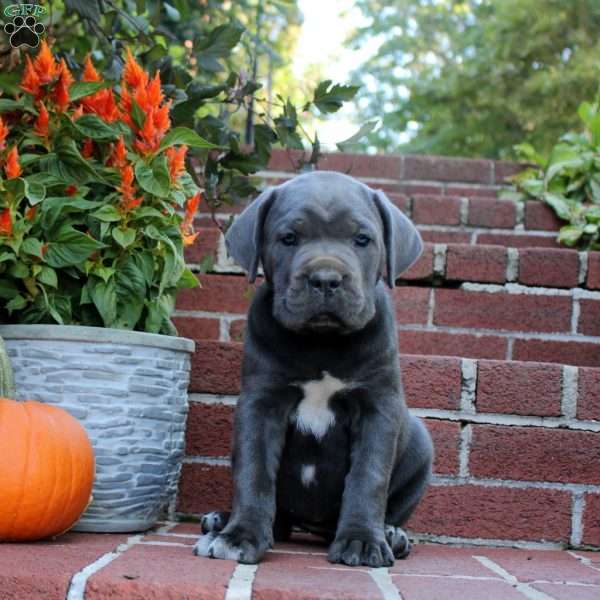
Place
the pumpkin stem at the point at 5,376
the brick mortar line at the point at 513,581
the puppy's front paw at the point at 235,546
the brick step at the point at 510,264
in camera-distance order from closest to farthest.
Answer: the brick mortar line at the point at 513,581 < the puppy's front paw at the point at 235,546 < the pumpkin stem at the point at 5,376 < the brick step at the point at 510,264

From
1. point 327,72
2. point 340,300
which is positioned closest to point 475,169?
point 340,300

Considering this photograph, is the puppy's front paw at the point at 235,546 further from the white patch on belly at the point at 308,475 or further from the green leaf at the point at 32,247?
the green leaf at the point at 32,247

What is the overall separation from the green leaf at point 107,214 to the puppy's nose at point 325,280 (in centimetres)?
67

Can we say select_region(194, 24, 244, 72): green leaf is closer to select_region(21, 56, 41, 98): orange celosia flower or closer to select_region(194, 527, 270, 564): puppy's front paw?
select_region(21, 56, 41, 98): orange celosia flower

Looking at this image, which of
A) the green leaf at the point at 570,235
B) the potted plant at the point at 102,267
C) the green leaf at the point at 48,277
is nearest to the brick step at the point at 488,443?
the potted plant at the point at 102,267

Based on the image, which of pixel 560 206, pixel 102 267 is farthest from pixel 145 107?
pixel 560 206

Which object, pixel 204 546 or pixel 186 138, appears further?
pixel 186 138

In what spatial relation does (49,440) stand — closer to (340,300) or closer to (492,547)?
(340,300)

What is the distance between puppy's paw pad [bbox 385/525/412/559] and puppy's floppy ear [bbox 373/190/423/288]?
65 cm

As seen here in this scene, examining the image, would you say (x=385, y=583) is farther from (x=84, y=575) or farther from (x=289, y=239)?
(x=289, y=239)

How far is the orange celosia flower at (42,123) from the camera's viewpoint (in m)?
2.74

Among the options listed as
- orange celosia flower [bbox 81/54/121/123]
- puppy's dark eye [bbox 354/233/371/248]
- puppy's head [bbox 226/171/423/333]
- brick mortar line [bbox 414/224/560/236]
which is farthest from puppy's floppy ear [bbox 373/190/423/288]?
brick mortar line [bbox 414/224/560/236]

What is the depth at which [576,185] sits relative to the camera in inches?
179

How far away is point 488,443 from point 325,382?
30.3 inches
